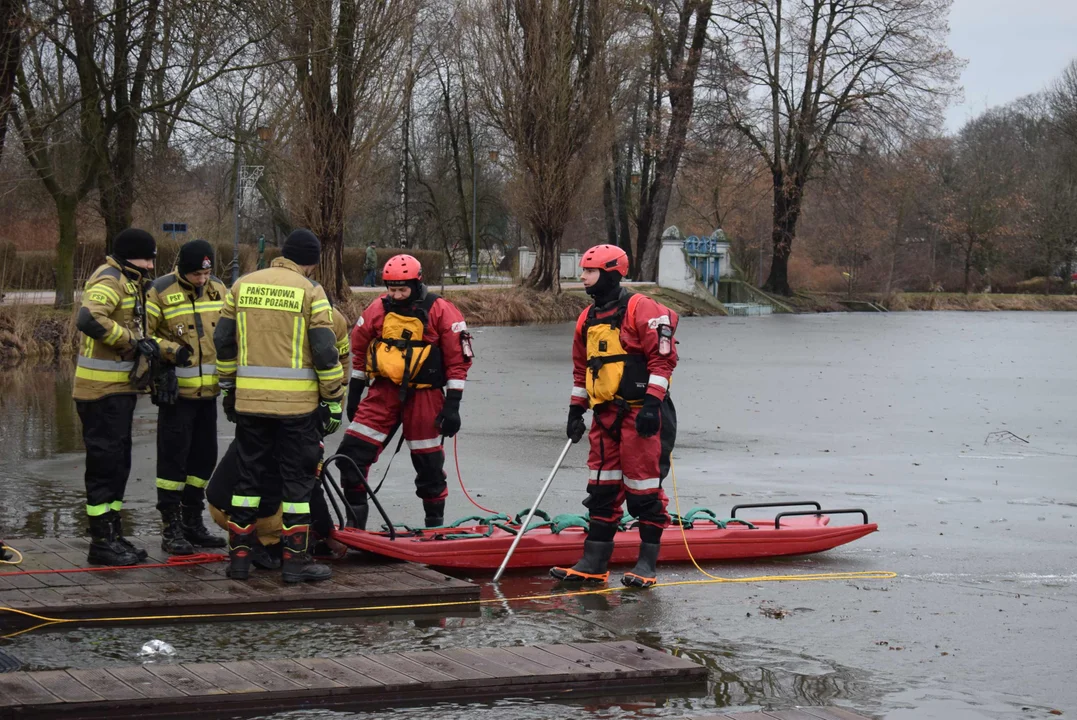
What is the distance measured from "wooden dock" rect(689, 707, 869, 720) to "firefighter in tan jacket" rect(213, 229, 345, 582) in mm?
3000

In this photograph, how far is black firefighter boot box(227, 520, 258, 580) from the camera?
7387 mm

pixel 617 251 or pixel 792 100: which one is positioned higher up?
pixel 792 100

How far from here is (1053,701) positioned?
5.74 meters

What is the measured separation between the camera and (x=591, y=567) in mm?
8031

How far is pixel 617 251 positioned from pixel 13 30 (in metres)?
13.7

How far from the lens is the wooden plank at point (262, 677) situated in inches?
209

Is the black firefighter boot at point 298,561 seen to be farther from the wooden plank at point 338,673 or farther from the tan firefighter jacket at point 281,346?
the wooden plank at point 338,673

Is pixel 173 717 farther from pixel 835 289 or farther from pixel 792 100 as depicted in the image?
pixel 835 289

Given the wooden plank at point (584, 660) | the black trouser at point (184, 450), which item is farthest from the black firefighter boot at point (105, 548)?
the wooden plank at point (584, 660)

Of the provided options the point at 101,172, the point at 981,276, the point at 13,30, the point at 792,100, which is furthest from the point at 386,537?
the point at 981,276

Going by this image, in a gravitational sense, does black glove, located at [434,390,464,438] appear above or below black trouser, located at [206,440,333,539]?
above

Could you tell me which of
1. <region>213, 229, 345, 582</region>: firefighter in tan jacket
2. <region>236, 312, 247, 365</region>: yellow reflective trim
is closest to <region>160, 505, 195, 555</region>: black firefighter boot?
<region>213, 229, 345, 582</region>: firefighter in tan jacket

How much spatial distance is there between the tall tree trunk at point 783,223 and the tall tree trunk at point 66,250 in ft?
103

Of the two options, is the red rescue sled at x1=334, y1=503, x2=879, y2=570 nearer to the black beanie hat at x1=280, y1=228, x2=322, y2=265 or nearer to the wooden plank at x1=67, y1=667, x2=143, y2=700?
the black beanie hat at x1=280, y1=228, x2=322, y2=265
